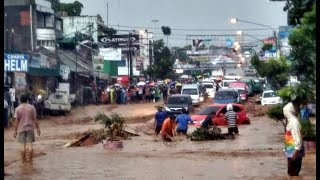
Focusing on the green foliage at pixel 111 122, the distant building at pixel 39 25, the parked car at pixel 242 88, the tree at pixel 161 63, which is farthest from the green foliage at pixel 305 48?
the tree at pixel 161 63

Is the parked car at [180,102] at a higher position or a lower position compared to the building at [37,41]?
lower

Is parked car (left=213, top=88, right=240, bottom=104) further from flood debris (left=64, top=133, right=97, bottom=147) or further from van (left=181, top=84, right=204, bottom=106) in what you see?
flood debris (left=64, top=133, right=97, bottom=147)

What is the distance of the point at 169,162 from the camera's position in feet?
50.6

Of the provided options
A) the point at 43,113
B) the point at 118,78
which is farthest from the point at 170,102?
the point at 118,78

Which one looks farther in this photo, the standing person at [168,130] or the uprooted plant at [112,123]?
the standing person at [168,130]

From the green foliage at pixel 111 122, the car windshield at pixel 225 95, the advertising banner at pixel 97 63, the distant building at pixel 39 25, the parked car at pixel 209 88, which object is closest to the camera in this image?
the green foliage at pixel 111 122

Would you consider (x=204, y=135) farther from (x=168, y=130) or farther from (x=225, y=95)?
(x=225, y=95)

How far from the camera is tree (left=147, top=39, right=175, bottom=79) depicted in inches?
2476

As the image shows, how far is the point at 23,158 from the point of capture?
15023 mm

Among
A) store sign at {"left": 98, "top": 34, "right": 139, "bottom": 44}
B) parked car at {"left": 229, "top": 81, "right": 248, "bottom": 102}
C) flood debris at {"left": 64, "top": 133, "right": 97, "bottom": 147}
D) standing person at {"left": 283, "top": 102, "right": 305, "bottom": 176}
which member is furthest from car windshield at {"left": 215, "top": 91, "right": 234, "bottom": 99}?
standing person at {"left": 283, "top": 102, "right": 305, "bottom": 176}

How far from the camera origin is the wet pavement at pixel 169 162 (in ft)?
42.9

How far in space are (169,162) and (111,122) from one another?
5.38 metres

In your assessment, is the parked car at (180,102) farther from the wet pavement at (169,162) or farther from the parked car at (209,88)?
the wet pavement at (169,162)

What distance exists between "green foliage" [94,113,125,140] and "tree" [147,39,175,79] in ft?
133
